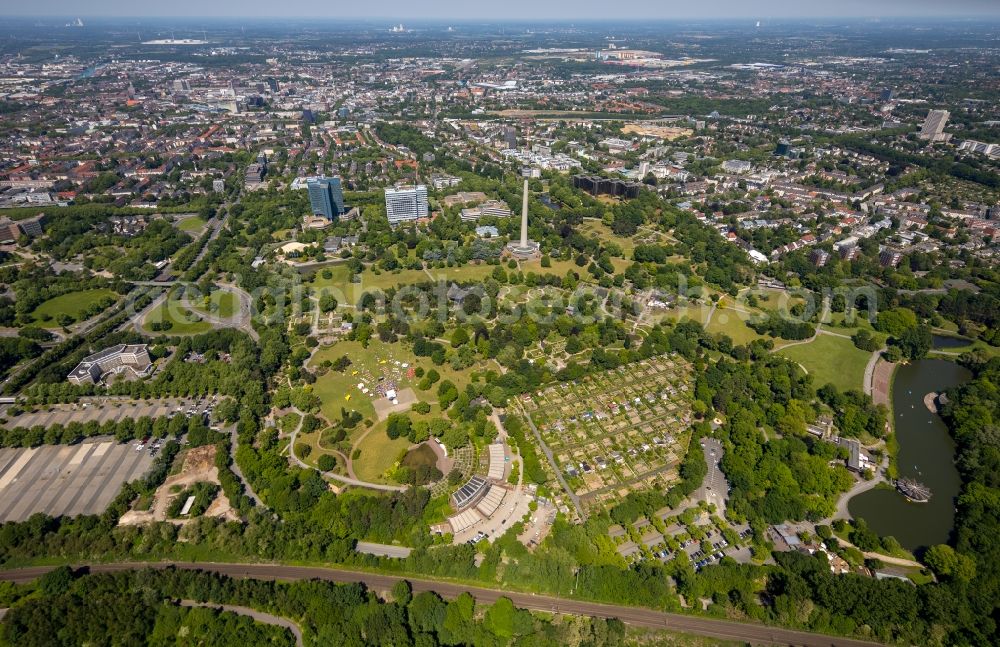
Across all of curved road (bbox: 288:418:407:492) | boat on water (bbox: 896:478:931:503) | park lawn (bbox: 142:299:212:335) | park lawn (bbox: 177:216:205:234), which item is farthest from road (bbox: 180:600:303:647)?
park lawn (bbox: 177:216:205:234)

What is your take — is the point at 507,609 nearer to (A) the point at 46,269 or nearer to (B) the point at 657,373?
(B) the point at 657,373

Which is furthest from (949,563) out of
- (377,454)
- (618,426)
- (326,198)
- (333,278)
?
(326,198)

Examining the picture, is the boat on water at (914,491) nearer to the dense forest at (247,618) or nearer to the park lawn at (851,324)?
the park lawn at (851,324)

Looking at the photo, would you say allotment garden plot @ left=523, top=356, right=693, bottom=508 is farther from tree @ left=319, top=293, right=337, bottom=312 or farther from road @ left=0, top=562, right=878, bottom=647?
tree @ left=319, top=293, right=337, bottom=312

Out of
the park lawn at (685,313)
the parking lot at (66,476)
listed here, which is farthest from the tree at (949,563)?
the parking lot at (66,476)

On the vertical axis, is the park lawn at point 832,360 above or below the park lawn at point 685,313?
below
